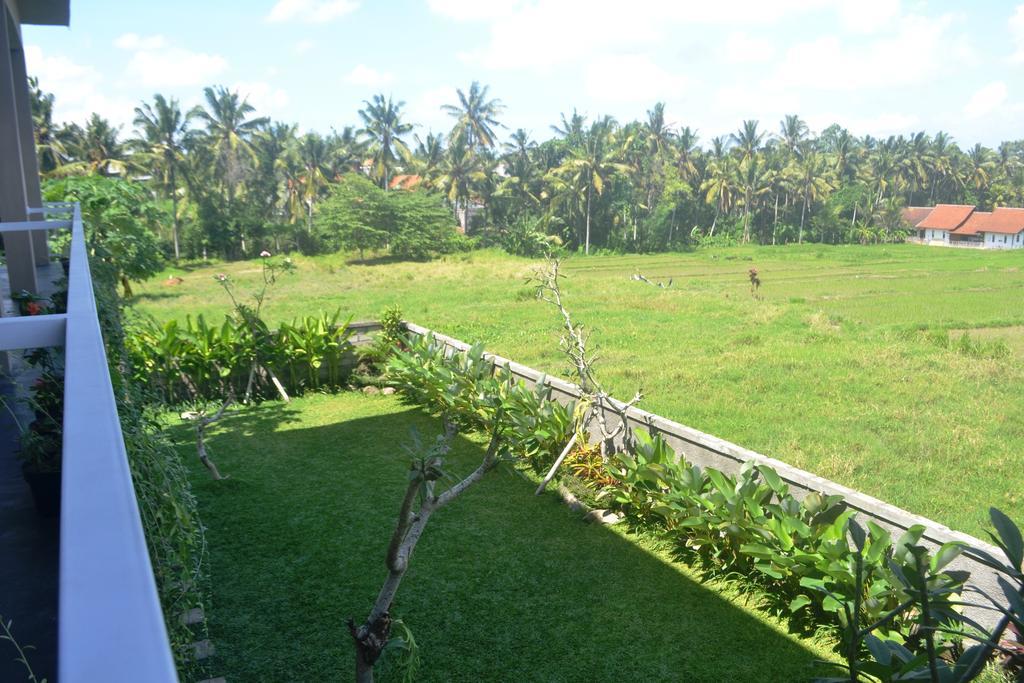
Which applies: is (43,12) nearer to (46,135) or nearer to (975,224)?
(46,135)

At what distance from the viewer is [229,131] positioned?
3597 cm

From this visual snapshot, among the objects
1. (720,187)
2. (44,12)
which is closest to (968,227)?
(720,187)

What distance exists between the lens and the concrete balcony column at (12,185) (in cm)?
566

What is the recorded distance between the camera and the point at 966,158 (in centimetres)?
6050

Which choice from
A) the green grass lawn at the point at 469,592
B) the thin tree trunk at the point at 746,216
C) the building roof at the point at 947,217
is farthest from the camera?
the building roof at the point at 947,217

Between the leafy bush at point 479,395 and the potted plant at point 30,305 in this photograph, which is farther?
the leafy bush at point 479,395

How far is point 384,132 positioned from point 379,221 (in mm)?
7277

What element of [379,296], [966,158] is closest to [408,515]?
[379,296]

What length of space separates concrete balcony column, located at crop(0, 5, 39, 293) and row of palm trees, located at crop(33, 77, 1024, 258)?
21.1 m

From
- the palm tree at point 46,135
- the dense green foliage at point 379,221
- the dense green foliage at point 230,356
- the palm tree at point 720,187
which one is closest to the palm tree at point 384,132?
the dense green foliage at point 379,221

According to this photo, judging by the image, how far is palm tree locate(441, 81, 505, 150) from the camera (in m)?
44.1

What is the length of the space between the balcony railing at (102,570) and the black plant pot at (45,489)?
256 cm

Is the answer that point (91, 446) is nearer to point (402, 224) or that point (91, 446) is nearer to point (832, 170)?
point (402, 224)

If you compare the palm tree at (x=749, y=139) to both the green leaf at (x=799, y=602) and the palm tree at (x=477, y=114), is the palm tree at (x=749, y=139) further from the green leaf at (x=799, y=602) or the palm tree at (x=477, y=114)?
the green leaf at (x=799, y=602)
